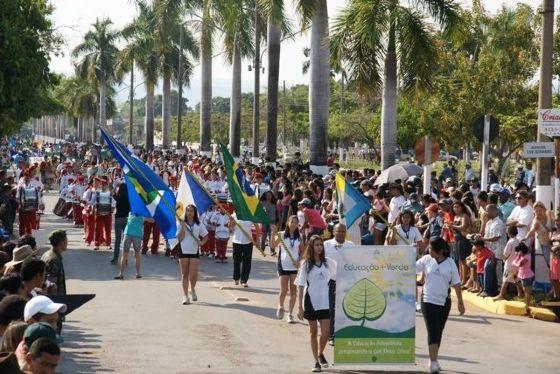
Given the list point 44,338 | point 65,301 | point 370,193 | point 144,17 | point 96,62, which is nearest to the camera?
point 44,338

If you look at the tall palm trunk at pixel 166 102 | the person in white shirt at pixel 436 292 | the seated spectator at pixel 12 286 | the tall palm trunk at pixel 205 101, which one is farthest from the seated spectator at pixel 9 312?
the tall palm trunk at pixel 166 102

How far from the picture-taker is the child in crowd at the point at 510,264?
695 inches

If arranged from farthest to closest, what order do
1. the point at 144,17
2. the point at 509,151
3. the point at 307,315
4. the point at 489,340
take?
the point at 144,17 < the point at 509,151 < the point at 489,340 < the point at 307,315

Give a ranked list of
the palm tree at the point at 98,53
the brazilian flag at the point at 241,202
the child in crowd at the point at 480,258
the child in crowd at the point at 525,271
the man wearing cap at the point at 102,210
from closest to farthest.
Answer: the child in crowd at the point at 525,271, the brazilian flag at the point at 241,202, the child in crowd at the point at 480,258, the man wearing cap at the point at 102,210, the palm tree at the point at 98,53

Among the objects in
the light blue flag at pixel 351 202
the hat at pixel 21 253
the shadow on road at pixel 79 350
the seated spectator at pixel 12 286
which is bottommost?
the shadow on road at pixel 79 350

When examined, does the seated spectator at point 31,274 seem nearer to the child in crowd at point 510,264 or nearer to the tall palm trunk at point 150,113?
the child in crowd at point 510,264

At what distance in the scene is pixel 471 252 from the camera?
1944 cm

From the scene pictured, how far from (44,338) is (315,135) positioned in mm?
27971

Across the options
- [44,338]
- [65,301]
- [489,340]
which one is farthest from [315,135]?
[44,338]

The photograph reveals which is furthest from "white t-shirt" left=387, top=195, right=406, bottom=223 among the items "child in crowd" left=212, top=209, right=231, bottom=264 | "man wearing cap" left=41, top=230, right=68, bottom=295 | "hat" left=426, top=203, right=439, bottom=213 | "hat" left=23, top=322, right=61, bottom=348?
"hat" left=23, top=322, right=61, bottom=348

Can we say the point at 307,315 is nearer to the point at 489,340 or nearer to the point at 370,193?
the point at 489,340

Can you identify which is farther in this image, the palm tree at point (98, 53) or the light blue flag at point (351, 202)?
the palm tree at point (98, 53)

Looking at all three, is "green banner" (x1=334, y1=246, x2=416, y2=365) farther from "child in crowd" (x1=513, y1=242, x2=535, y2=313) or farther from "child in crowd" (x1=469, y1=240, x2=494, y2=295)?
"child in crowd" (x1=469, y1=240, x2=494, y2=295)

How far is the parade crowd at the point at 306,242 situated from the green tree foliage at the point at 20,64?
245cm
